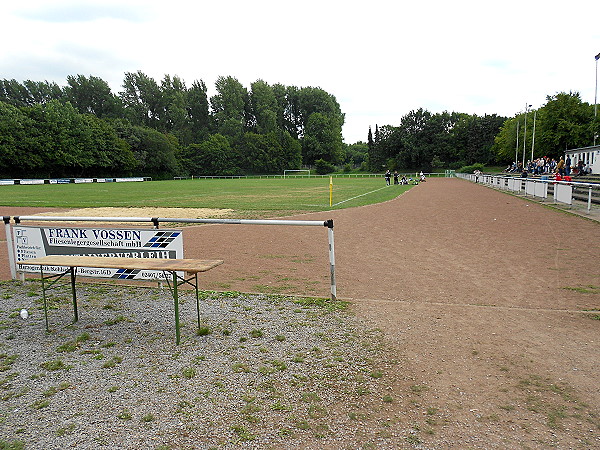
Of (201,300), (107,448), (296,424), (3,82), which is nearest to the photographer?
(107,448)

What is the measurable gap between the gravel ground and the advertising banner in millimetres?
583

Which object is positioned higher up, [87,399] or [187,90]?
[187,90]

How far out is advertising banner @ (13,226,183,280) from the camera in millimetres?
6629

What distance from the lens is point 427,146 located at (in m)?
100

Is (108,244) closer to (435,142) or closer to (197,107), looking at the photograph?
(435,142)

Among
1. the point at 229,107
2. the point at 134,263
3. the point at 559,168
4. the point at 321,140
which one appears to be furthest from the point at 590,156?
the point at 229,107

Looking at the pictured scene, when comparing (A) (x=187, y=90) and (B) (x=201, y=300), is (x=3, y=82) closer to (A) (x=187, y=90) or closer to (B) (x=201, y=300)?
(A) (x=187, y=90)

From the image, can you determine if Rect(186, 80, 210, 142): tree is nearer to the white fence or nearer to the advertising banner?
the white fence

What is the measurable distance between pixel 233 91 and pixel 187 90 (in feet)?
41.5

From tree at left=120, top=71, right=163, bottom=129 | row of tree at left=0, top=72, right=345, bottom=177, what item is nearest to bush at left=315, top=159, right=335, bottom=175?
row of tree at left=0, top=72, right=345, bottom=177

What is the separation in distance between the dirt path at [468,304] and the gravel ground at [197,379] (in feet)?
1.42

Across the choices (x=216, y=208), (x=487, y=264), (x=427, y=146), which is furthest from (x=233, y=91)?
(x=487, y=264)

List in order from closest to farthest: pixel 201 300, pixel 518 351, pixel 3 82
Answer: pixel 518 351 → pixel 201 300 → pixel 3 82

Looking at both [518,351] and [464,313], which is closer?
[518,351]
